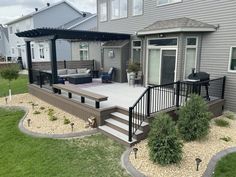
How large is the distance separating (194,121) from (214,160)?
1.13 metres

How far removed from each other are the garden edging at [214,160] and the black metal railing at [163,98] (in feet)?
5.90

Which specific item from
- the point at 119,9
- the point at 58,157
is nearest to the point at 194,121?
the point at 58,157

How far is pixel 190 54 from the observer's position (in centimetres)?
895

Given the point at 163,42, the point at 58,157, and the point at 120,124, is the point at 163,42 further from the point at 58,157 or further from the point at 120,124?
the point at 58,157

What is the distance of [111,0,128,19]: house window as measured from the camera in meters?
12.7

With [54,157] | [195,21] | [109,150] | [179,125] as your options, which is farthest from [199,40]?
[54,157]

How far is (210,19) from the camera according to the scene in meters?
8.41

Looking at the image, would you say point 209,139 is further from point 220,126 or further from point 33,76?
point 33,76

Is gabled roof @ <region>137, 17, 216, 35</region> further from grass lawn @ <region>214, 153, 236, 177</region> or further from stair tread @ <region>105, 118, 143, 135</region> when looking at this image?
grass lawn @ <region>214, 153, 236, 177</region>

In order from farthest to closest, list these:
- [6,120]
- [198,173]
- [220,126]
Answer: [6,120] < [220,126] < [198,173]

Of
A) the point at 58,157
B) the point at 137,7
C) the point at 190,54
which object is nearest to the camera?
the point at 58,157

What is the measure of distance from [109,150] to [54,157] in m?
1.42

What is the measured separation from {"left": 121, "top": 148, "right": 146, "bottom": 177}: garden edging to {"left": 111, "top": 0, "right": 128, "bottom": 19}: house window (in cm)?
961

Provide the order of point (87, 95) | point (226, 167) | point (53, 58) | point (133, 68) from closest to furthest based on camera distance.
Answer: point (226, 167) < point (87, 95) < point (53, 58) < point (133, 68)
